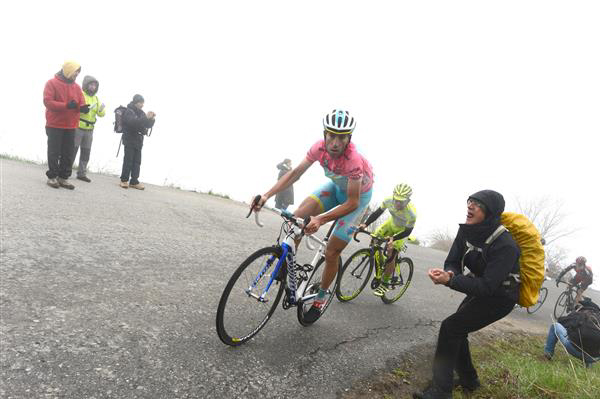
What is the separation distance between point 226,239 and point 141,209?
6.65ft

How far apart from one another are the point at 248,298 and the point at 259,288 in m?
0.14

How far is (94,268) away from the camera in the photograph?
12.6ft

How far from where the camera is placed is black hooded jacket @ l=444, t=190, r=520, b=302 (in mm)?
2818

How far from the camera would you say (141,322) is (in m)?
3.01

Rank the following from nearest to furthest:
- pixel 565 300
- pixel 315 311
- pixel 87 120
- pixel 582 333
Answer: pixel 315 311
pixel 582 333
pixel 87 120
pixel 565 300

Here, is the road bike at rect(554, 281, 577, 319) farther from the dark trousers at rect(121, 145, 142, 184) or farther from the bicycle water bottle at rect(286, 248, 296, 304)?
the dark trousers at rect(121, 145, 142, 184)

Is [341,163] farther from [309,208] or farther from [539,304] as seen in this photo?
[539,304]

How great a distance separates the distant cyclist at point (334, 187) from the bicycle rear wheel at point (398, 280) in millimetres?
2237

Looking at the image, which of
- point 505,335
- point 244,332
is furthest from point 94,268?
point 505,335

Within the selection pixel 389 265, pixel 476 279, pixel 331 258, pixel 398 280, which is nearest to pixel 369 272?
pixel 389 265

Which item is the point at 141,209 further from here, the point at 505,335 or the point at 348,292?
the point at 505,335

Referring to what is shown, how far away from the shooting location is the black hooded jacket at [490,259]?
111 inches

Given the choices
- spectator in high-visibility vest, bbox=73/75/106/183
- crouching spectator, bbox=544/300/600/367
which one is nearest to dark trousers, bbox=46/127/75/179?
spectator in high-visibility vest, bbox=73/75/106/183

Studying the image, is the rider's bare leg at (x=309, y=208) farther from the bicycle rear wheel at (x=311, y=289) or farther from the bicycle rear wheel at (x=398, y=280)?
the bicycle rear wheel at (x=398, y=280)
